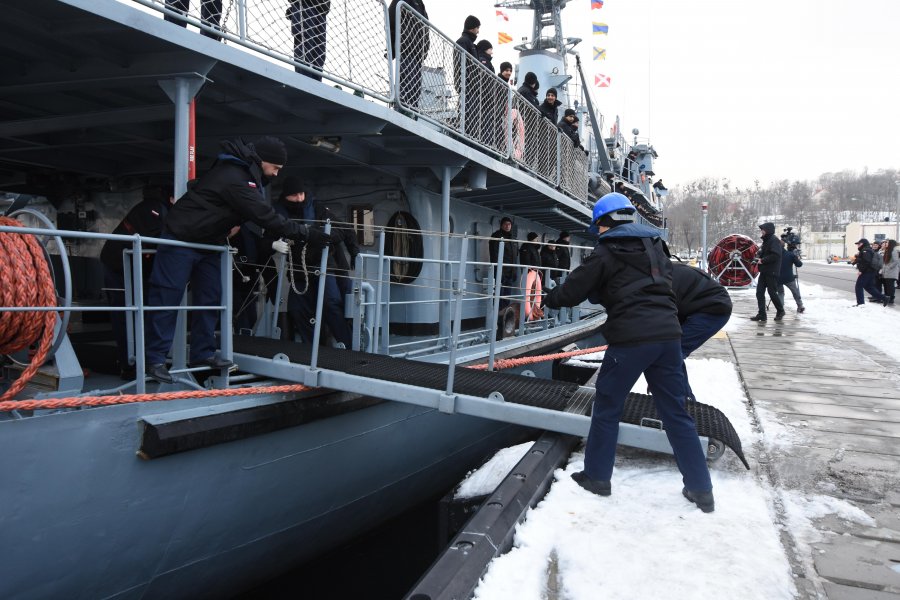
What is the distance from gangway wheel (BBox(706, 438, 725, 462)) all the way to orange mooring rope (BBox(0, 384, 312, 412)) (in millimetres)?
2740

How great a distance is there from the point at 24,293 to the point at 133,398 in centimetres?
82

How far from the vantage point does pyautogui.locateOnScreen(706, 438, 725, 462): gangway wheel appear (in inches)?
153

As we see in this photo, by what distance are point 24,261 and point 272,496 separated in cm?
205

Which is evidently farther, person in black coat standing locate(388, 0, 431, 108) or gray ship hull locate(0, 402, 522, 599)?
person in black coat standing locate(388, 0, 431, 108)

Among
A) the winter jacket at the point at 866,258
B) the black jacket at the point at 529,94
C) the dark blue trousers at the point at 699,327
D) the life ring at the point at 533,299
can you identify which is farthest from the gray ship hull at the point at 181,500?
the winter jacket at the point at 866,258

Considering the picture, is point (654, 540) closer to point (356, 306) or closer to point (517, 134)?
point (356, 306)

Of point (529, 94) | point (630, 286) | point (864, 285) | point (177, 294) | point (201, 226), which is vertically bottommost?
point (864, 285)

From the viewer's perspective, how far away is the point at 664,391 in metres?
3.29

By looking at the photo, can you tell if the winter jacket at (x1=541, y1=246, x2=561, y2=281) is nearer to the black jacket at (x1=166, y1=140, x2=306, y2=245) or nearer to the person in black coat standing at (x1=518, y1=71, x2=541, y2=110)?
the person in black coat standing at (x1=518, y1=71, x2=541, y2=110)

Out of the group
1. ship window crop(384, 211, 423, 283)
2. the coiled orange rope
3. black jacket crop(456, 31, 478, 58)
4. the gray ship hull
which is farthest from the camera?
black jacket crop(456, 31, 478, 58)

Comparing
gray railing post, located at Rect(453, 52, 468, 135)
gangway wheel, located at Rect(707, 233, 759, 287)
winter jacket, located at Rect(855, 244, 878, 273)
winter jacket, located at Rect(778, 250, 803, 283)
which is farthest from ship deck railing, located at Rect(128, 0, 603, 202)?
gangway wheel, located at Rect(707, 233, 759, 287)

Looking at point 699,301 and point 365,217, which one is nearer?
point 699,301

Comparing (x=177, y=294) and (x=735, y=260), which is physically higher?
(x=735, y=260)

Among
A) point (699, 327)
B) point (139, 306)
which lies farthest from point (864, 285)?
point (139, 306)
